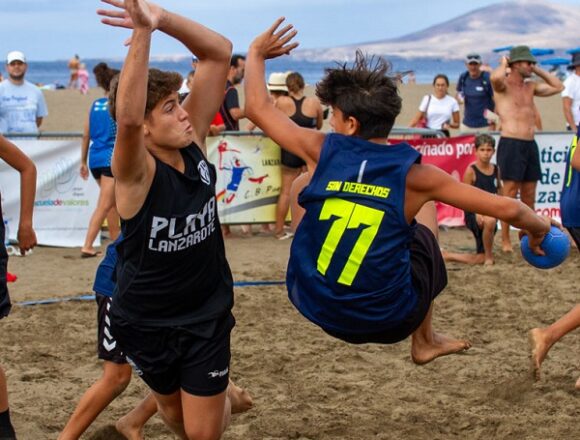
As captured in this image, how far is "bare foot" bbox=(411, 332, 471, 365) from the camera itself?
5004 millimetres

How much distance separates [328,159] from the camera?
167 inches

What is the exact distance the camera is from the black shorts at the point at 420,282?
4.38 meters

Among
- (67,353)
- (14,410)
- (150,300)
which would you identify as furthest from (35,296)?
(150,300)

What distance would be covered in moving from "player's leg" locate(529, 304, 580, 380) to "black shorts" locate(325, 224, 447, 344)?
1.50 metres

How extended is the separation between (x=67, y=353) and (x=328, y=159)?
3402 mm

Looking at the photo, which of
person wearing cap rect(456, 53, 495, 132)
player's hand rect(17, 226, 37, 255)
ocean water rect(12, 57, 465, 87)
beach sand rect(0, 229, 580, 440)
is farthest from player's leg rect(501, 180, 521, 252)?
ocean water rect(12, 57, 465, 87)

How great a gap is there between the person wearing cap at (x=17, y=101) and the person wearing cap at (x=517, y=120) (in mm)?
5156

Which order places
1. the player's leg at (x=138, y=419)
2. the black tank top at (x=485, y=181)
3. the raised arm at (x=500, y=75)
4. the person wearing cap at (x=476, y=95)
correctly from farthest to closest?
the person wearing cap at (x=476, y=95) < the raised arm at (x=500, y=75) < the black tank top at (x=485, y=181) < the player's leg at (x=138, y=419)

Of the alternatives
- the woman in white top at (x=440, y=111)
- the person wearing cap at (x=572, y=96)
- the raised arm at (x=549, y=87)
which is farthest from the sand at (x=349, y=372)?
the woman in white top at (x=440, y=111)

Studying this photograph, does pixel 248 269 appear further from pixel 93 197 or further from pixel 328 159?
pixel 328 159

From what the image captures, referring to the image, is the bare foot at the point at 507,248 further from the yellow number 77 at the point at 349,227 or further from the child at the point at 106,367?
the yellow number 77 at the point at 349,227

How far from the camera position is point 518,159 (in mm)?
10914

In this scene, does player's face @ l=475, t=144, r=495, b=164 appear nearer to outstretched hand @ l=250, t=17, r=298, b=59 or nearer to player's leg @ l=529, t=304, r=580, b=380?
player's leg @ l=529, t=304, r=580, b=380

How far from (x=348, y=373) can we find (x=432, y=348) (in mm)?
1598
